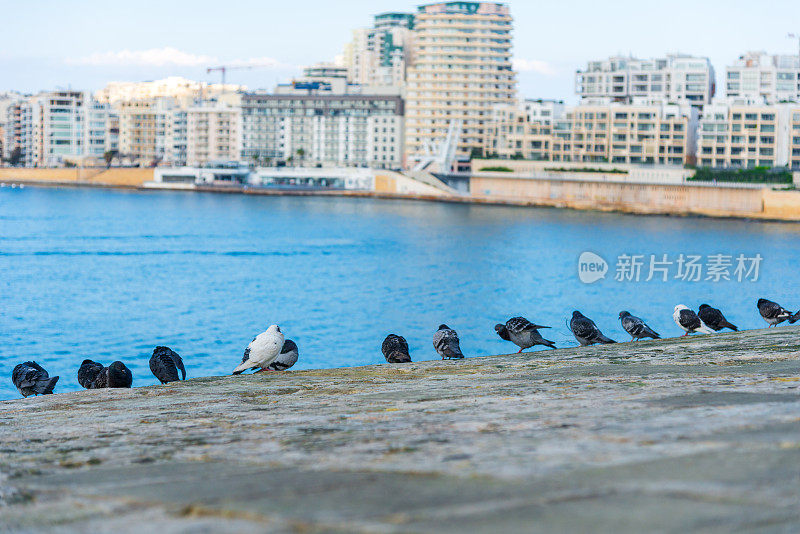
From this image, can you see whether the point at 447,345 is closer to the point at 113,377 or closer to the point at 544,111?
the point at 113,377

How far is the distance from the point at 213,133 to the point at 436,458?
131223 mm

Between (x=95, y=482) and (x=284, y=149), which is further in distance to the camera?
(x=284, y=149)

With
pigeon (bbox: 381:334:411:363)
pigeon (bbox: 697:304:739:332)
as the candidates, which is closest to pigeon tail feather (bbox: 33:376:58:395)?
pigeon (bbox: 381:334:411:363)

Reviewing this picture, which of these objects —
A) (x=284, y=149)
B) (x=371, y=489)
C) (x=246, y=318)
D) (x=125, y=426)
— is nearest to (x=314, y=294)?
(x=246, y=318)

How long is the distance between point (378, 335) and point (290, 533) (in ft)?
83.3

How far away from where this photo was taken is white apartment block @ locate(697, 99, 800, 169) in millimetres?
91750

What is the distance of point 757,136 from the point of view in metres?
92.2

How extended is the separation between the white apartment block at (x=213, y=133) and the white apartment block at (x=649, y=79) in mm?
43469

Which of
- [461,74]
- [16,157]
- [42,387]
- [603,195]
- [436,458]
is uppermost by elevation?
[461,74]

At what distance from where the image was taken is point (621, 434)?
15.0 feet

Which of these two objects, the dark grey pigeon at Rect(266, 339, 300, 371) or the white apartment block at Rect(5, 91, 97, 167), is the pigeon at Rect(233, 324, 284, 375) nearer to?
the dark grey pigeon at Rect(266, 339, 300, 371)

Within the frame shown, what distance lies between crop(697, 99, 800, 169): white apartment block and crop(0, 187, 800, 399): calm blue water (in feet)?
40.6

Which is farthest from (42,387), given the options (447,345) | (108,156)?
(108,156)

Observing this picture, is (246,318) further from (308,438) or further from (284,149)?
(284,149)
